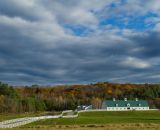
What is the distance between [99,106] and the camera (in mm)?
150875

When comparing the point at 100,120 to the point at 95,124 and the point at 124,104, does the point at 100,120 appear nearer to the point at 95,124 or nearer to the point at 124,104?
the point at 95,124

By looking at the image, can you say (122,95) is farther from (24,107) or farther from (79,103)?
(24,107)

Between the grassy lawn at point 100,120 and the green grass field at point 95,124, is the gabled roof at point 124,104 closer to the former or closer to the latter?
the grassy lawn at point 100,120


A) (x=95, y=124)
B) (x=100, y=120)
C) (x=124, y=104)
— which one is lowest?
(x=95, y=124)

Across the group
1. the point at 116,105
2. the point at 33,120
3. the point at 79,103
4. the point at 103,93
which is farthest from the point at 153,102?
the point at 33,120

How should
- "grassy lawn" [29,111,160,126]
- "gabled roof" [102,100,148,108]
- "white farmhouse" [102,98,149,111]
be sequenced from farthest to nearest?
"gabled roof" [102,100,148,108]
"white farmhouse" [102,98,149,111]
"grassy lawn" [29,111,160,126]

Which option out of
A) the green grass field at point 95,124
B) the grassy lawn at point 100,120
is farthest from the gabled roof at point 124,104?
the green grass field at point 95,124

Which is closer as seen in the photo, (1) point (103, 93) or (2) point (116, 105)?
(2) point (116, 105)

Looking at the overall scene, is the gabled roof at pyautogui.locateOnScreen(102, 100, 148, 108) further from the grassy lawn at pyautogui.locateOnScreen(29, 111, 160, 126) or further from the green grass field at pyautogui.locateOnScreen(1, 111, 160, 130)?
the green grass field at pyautogui.locateOnScreen(1, 111, 160, 130)

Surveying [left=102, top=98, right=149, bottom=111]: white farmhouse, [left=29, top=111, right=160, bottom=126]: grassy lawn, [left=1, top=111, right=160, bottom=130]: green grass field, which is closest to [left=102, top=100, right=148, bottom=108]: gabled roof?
[left=102, top=98, right=149, bottom=111]: white farmhouse

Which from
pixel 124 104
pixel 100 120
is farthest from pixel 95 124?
pixel 124 104

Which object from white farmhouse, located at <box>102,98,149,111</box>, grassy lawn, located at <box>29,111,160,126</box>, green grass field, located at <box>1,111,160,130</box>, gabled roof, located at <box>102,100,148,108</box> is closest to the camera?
green grass field, located at <box>1,111,160,130</box>

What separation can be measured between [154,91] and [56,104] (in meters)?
53.2

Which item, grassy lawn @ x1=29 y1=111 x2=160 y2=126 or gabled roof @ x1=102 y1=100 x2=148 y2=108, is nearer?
grassy lawn @ x1=29 y1=111 x2=160 y2=126
